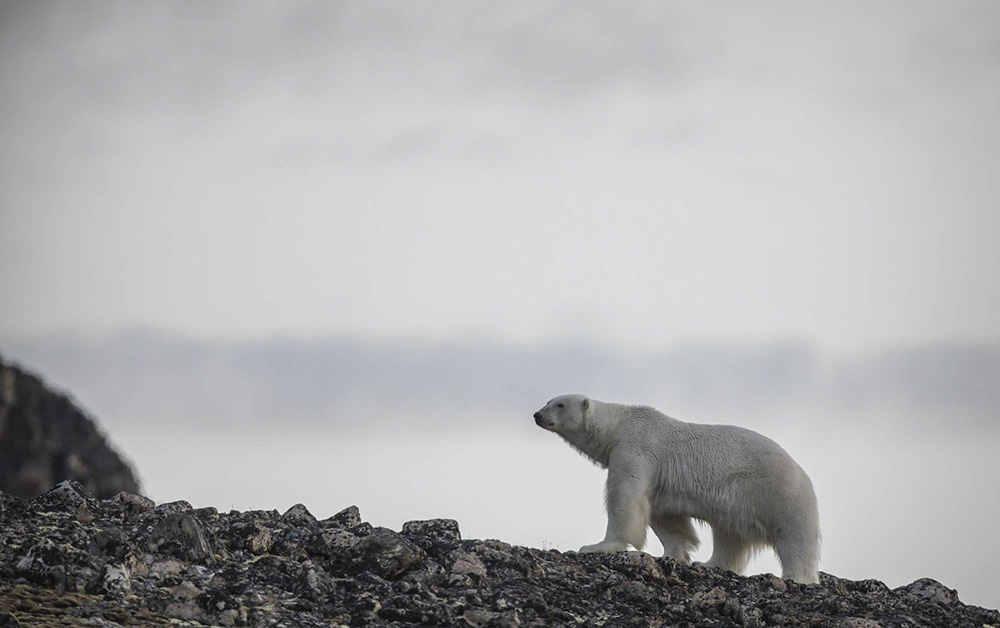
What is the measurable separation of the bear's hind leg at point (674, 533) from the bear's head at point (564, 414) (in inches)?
76.1

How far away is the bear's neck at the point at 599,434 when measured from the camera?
19406mm

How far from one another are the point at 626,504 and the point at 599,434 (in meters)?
1.85

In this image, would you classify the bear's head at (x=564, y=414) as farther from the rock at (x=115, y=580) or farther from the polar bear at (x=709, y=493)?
the rock at (x=115, y=580)

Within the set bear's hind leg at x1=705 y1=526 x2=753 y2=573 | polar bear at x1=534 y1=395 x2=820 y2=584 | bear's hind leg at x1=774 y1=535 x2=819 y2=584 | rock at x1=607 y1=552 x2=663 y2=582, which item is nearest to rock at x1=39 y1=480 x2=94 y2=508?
rock at x1=607 y1=552 x2=663 y2=582

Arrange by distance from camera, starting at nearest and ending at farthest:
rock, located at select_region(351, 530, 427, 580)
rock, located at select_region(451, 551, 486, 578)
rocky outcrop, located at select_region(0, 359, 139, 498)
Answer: rock, located at select_region(351, 530, 427, 580) → rock, located at select_region(451, 551, 486, 578) → rocky outcrop, located at select_region(0, 359, 139, 498)

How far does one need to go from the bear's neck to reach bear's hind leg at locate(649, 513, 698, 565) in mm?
1299

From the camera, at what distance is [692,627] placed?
12.6 m

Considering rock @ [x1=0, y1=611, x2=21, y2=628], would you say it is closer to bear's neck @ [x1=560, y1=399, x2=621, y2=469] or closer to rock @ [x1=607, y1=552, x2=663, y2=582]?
rock @ [x1=607, y1=552, x2=663, y2=582]

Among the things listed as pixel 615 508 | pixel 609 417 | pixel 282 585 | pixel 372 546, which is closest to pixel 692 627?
pixel 372 546

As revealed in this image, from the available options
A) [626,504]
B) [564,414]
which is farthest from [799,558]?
[564,414]

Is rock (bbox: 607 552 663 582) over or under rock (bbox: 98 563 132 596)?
over

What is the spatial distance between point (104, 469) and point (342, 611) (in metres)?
35.6

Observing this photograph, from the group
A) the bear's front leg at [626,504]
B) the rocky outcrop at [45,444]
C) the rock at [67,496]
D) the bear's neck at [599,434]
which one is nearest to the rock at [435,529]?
the bear's front leg at [626,504]

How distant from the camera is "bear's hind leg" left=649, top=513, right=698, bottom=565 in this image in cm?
1884
